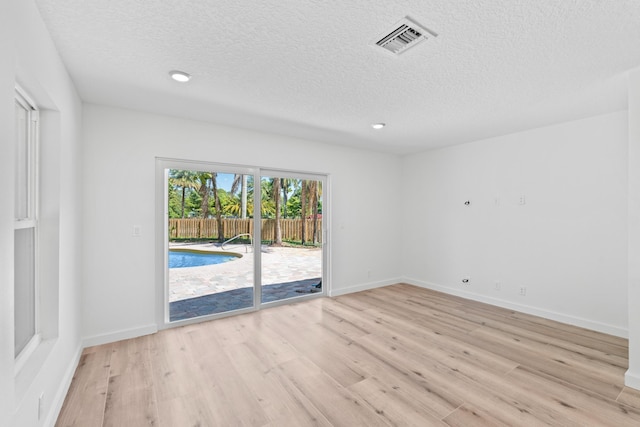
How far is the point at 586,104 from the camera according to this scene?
2.95 meters

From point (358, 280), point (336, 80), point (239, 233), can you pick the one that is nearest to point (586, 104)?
point (336, 80)

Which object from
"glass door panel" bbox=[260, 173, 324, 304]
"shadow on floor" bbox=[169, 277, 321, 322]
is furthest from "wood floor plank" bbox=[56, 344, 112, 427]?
"glass door panel" bbox=[260, 173, 324, 304]

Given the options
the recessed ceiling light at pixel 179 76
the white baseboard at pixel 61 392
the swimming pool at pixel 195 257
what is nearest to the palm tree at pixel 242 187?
the swimming pool at pixel 195 257

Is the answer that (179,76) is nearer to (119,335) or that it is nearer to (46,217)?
(46,217)

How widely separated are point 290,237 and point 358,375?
7.84ft

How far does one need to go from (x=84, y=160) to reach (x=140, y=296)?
155 cm

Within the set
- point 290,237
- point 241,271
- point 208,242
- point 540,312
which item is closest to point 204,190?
point 208,242

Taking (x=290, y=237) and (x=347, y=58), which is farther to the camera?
(x=290, y=237)

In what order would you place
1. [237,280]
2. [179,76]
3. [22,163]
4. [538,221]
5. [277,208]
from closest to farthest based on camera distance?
[22,163] < [179,76] < [538,221] < [237,280] < [277,208]

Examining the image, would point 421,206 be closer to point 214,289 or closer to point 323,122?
point 323,122

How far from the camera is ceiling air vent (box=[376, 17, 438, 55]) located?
174 cm

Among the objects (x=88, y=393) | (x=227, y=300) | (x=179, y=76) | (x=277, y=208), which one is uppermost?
(x=179, y=76)

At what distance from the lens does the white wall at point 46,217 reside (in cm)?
115

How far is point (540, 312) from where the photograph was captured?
3723 millimetres
